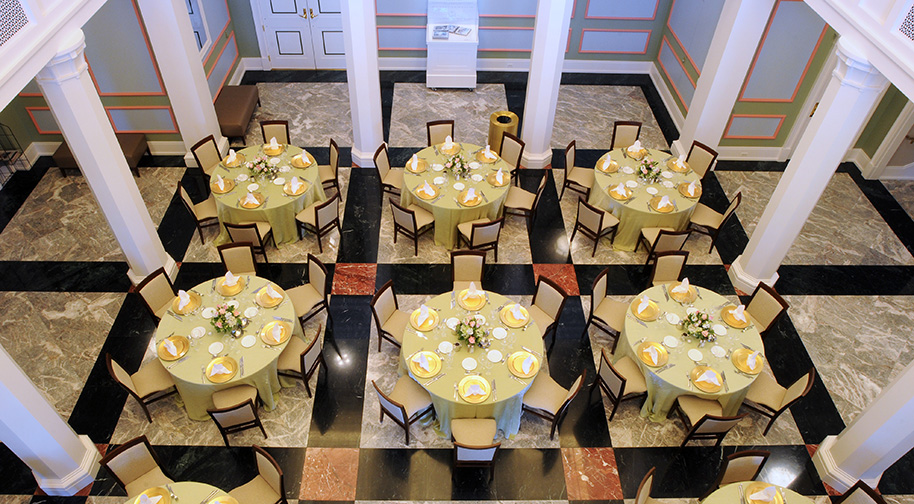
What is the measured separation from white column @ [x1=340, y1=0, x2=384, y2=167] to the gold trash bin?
1.70 meters

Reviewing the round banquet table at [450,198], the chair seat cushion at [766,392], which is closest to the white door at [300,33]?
the round banquet table at [450,198]

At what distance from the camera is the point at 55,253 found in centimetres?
766

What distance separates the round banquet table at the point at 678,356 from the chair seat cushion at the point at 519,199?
7.06 feet

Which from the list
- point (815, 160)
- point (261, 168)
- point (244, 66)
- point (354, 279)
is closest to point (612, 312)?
point (815, 160)

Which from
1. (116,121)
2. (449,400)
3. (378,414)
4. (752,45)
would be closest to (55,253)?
(116,121)

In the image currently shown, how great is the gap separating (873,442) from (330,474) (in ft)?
15.8

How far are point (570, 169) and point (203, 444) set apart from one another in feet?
18.8

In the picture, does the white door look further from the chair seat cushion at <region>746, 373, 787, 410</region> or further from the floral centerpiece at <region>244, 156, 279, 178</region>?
the chair seat cushion at <region>746, 373, 787, 410</region>

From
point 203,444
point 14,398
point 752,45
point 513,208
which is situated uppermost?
point 752,45

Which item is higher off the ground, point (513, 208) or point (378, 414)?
point (513, 208)

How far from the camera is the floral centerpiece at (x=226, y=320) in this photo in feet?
19.1

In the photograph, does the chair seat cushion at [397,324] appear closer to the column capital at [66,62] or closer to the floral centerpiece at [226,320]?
the floral centerpiece at [226,320]

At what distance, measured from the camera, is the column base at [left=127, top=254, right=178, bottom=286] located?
23.6 ft

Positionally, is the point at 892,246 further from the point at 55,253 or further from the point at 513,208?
the point at 55,253
